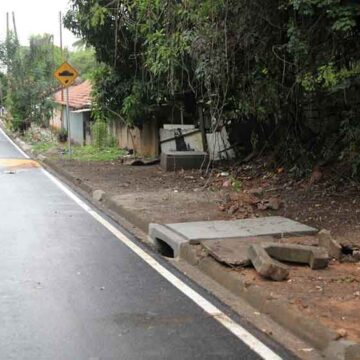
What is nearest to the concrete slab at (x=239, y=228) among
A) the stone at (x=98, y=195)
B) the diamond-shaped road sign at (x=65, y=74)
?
the stone at (x=98, y=195)

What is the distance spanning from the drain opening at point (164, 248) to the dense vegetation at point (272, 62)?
3.33 m

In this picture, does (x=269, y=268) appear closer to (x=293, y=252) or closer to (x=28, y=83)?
(x=293, y=252)

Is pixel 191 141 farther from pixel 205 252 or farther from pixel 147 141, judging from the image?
pixel 205 252

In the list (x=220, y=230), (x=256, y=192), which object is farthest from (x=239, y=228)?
(x=256, y=192)

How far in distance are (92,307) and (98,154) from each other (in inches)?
696

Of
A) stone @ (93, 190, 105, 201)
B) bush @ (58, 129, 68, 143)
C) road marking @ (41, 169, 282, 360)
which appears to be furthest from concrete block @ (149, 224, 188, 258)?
bush @ (58, 129, 68, 143)

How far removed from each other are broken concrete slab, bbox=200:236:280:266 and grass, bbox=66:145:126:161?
13.6m

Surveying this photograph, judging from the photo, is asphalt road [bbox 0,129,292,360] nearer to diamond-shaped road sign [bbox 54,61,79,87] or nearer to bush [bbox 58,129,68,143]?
diamond-shaped road sign [bbox 54,61,79,87]

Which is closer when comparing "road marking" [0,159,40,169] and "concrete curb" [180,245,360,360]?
"concrete curb" [180,245,360,360]

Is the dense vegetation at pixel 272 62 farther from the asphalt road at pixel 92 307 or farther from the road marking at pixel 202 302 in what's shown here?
the asphalt road at pixel 92 307

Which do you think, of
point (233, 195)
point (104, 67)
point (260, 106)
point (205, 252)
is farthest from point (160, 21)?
point (104, 67)

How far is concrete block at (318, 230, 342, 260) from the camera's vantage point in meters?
7.31

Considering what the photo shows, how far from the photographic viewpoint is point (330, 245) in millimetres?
7480

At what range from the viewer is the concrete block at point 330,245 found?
24.0 ft
